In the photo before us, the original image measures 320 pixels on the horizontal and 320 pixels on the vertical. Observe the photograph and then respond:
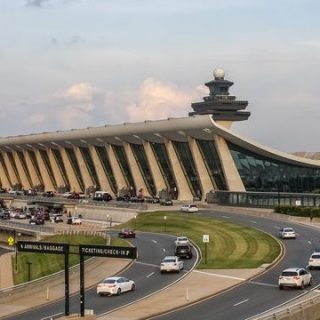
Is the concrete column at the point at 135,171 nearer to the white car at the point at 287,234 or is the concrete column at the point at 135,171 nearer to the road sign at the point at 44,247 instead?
the white car at the point at 287,234

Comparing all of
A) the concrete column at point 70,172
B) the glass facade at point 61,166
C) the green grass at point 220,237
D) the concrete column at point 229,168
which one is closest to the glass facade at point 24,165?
the glass facade at point 61,166

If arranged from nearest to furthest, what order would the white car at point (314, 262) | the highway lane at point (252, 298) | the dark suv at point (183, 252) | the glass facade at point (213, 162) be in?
the highway lane at point (252, 298) < the white car at point (314, 262) < the dark suv at point (183, 252) < the glass facade at point (213, 162)

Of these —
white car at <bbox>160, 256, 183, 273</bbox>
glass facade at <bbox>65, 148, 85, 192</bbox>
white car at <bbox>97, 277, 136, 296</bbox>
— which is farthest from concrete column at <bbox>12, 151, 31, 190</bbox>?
white car at <bbox>97, 277, 136, 296</bbox>

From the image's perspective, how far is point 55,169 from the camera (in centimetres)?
17288

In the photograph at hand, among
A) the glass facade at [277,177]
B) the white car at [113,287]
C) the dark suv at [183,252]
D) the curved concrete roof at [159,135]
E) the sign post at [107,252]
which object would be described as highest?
the curved concrete roof at [159,135]

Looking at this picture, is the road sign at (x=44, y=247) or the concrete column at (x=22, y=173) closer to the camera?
the road sign at (x=44, y=247)

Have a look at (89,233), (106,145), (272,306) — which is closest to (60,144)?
(106,145)

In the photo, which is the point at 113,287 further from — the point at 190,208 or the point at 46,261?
the point at 190,208

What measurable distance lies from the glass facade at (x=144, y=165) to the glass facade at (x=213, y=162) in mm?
18020

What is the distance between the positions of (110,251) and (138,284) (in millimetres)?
18719

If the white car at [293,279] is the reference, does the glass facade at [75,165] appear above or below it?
above

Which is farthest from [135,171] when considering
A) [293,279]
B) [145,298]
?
[293,279]

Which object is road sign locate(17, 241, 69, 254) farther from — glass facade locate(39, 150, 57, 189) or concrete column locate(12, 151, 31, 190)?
concrete column locate(12, 151, 31, 190)

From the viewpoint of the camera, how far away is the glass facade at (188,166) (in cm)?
12462
